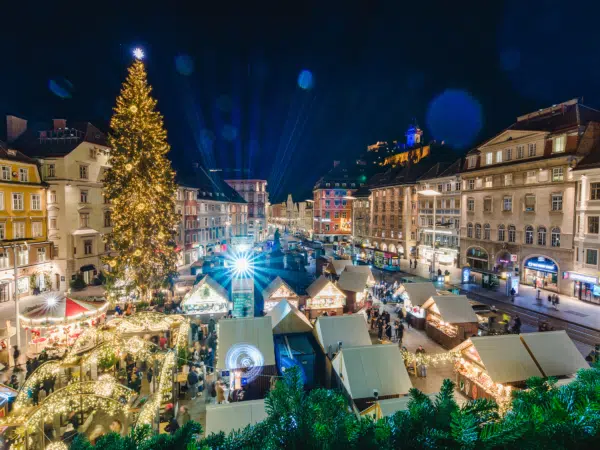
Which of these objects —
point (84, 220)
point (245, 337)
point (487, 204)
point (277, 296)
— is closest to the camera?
point (245, 337)

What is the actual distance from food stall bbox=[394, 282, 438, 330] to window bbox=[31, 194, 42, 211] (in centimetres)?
3229

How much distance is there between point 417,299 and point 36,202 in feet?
109

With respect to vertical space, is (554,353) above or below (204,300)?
above

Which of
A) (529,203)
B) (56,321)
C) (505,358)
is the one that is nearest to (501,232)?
(529,203)

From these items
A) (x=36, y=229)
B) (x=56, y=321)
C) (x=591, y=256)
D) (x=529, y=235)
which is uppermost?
(x=36, y=229)

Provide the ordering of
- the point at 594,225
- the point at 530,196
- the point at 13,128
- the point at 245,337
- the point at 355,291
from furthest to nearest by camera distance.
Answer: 1. the point at 13,128
2. the point at 530,196
3. the point at 594,225
4. the point at 355,291
5. the point at 245,337

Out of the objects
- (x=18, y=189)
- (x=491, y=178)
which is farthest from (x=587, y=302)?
(x=18, y=189)

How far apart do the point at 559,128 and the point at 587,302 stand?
15327 millimetres

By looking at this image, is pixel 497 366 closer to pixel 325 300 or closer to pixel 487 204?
pixel 325 300

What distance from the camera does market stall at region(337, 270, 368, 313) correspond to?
926 inches

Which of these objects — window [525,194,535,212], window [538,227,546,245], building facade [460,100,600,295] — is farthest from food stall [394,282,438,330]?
window [525,194,535,212]

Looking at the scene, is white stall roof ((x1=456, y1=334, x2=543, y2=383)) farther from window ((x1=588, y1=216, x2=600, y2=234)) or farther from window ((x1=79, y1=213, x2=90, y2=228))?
window ((x1=79, y1=213, x2=90, y2=228))

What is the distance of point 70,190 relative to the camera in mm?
30047

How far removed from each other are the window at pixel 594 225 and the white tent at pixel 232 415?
2990cm
